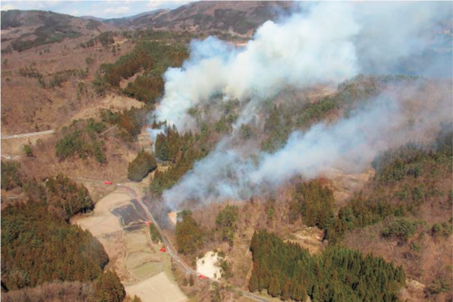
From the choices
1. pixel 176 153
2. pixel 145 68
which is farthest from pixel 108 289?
pixel 145 68

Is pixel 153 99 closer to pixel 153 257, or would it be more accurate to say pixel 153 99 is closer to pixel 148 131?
pixel 148 131

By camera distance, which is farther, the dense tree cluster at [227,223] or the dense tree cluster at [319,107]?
the dense tree cluster at [319,107]

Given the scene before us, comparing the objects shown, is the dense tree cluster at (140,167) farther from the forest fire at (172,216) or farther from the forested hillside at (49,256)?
the forest fire at (172,216)

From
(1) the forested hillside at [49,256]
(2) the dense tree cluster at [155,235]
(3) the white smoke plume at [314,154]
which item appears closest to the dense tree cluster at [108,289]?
(1) the forested hillside at [49,256]

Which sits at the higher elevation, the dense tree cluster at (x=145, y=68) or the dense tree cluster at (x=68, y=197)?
the dense tree cluster at (x=145, y=68)

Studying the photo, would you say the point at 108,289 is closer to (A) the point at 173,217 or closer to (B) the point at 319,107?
(A) the point at 173,217
